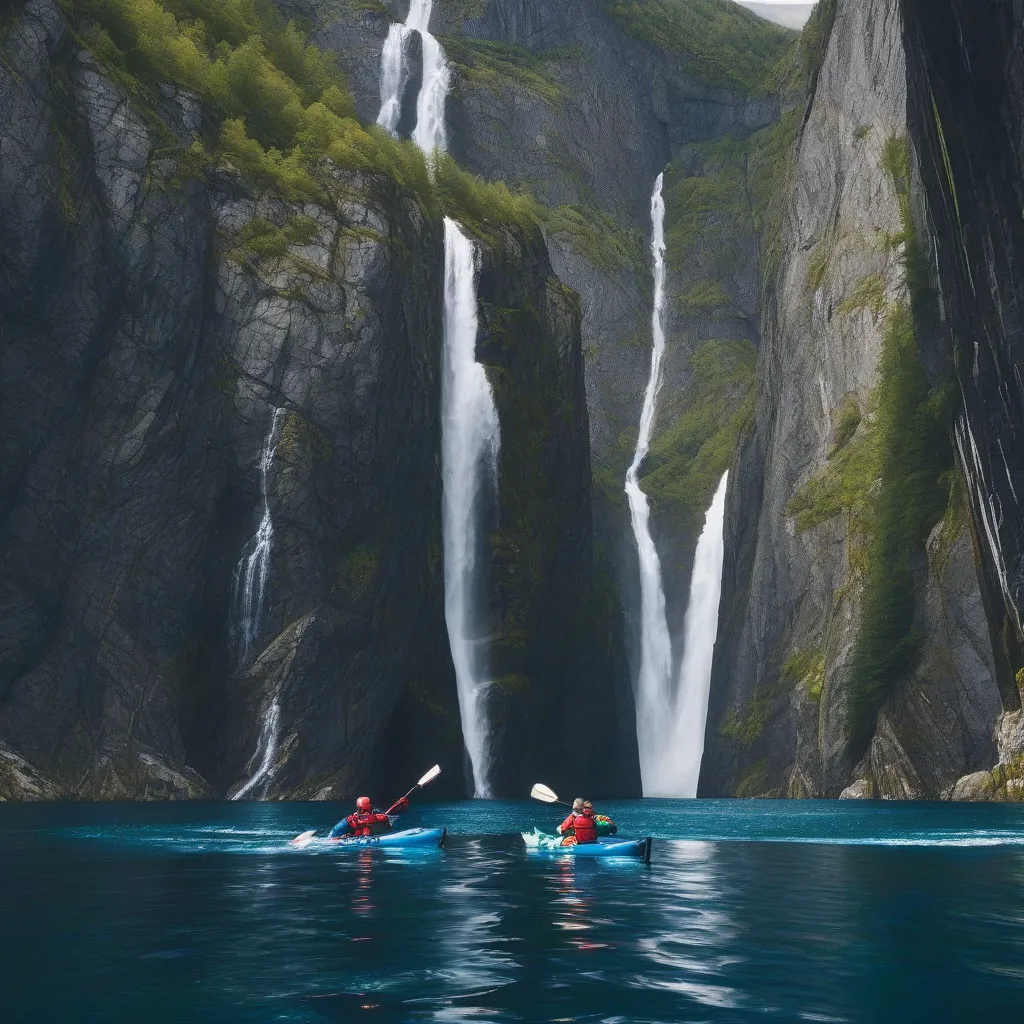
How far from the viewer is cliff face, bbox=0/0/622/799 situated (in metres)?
48.8

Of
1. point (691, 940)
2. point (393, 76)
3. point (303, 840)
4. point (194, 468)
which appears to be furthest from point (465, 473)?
point (393, 76)

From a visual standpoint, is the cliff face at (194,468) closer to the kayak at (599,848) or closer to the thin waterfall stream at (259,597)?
the thin waterfall stream at (259,597)

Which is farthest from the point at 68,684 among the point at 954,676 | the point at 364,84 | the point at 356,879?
the point at 364,84

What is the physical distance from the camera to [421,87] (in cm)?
11188

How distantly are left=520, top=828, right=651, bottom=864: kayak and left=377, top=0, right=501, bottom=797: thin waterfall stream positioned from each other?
36.1 m

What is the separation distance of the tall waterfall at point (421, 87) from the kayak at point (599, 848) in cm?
8817

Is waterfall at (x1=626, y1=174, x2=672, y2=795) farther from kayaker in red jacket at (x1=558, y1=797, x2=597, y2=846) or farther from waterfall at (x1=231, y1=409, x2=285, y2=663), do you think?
kayaker in red jacket at (x1=558, y1=797, x2=597, y2=846)

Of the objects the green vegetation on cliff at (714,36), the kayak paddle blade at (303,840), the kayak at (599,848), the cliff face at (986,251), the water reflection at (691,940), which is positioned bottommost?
the water reflection at (691,940)

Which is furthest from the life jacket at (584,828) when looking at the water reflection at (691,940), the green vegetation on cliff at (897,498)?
the green vegetation on cliff at (897,498)

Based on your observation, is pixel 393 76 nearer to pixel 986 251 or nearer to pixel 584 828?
pixel 986 251

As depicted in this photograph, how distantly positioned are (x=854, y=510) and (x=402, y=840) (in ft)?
145

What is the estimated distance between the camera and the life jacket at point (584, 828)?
2756 cm

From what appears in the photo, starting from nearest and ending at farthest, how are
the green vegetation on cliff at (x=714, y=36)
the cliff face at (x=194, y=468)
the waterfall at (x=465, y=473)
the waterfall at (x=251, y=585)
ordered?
the cliff face at (x=194, y=468) → the waterfall at (x=251, y=585) → the waterfall at (x=465, y=473) → the green vegetation on cliff at (x=714, y=36)

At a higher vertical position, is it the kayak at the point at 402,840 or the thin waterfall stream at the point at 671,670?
the thin waterfall stream at the point at 671,670
